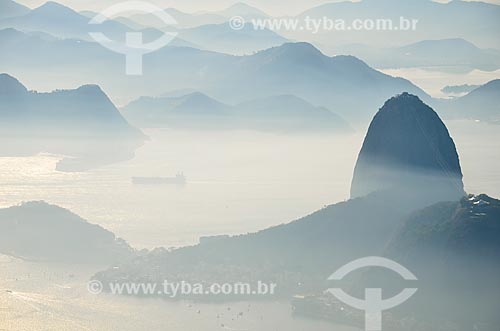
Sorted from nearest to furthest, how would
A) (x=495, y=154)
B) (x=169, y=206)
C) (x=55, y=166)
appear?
(x=169, y=206), (x=55, y=166), (x=495, y=154)

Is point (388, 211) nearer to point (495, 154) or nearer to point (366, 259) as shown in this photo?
point (366, 259)

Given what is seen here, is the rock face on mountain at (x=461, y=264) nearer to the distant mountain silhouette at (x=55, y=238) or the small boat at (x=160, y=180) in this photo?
the distant mountain silhouette at (x=55, y=238)

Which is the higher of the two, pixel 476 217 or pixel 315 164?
pixel 315 164

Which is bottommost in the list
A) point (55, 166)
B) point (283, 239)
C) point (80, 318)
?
point (80, 318)

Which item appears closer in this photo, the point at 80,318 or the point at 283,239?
the point at 80,318

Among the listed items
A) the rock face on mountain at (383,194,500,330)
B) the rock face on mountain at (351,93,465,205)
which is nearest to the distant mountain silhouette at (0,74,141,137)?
the rock face on mountain at (351,93,465,205)

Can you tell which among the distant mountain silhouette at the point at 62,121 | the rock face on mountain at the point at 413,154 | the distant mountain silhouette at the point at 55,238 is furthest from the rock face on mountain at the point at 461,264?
the distant mountain silhouette at the point at 62,121

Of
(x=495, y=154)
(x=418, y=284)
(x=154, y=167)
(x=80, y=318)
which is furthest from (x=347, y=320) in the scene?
(x=495, y=154)
